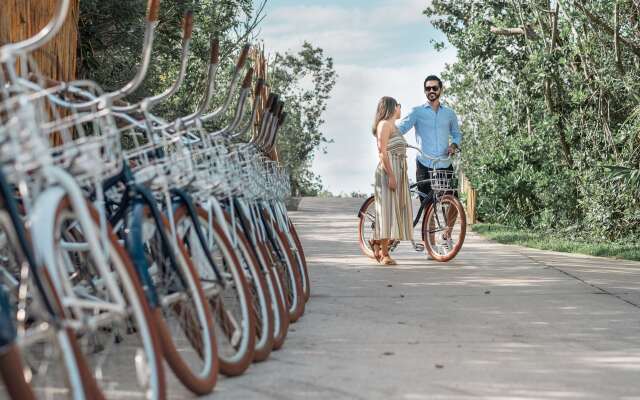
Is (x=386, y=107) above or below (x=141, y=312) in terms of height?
above

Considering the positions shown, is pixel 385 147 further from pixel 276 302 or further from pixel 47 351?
pixel 47 351

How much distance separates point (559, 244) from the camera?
42.1ft

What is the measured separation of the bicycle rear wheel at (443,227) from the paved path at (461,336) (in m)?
0.24

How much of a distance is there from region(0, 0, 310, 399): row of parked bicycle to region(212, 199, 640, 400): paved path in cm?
32

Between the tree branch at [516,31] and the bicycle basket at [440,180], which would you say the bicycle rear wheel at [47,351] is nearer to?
the bicycle basket at [440,180]

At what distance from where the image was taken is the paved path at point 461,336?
441 centimetres

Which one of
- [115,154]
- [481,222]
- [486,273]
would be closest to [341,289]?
[486,273]

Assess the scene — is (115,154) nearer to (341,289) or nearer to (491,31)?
(341,289)

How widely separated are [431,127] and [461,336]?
203 inches

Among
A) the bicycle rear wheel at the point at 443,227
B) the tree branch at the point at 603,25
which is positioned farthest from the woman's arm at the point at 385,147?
the tree branch at the point at 603,25

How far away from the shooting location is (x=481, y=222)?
18.8 m

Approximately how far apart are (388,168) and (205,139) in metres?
5.21

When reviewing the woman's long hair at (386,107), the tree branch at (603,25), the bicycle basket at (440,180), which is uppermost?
the tree branch at (603,25)

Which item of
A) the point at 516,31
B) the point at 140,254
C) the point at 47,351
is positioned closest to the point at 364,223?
the point at 516,31
